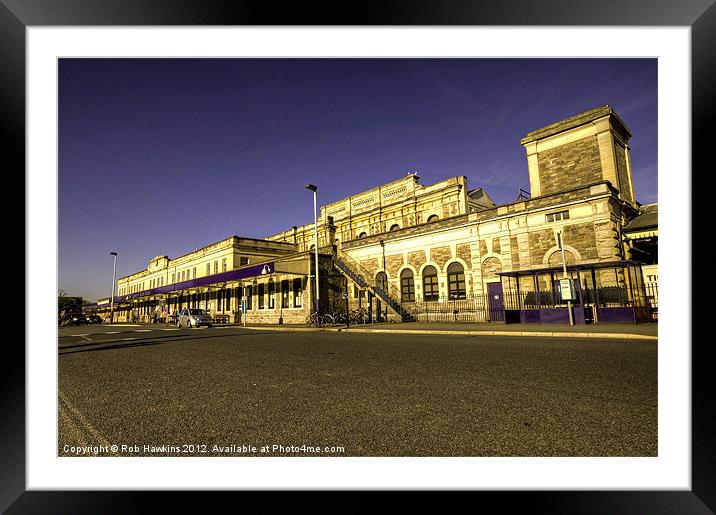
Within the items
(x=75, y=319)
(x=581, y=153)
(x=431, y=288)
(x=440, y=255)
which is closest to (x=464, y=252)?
(x=440, y=255)

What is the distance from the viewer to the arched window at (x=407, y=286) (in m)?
24.1

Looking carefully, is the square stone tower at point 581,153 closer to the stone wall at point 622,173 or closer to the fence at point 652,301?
the stone wall at point 622,173

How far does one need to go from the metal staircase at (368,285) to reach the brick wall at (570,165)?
442 inches

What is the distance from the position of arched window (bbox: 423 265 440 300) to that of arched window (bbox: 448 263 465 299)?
0.98m

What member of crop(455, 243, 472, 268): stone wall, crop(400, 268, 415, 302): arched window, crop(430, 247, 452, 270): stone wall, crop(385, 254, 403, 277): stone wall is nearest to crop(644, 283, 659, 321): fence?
crop(455, 243, 472, 268): stone wall

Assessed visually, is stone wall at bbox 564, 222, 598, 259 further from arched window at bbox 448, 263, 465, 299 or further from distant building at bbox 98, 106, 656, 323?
arched window at bbox 448, 263, 465, 299

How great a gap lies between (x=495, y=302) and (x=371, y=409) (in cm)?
1657

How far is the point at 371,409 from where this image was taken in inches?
124

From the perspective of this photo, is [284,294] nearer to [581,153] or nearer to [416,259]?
[416,259]
